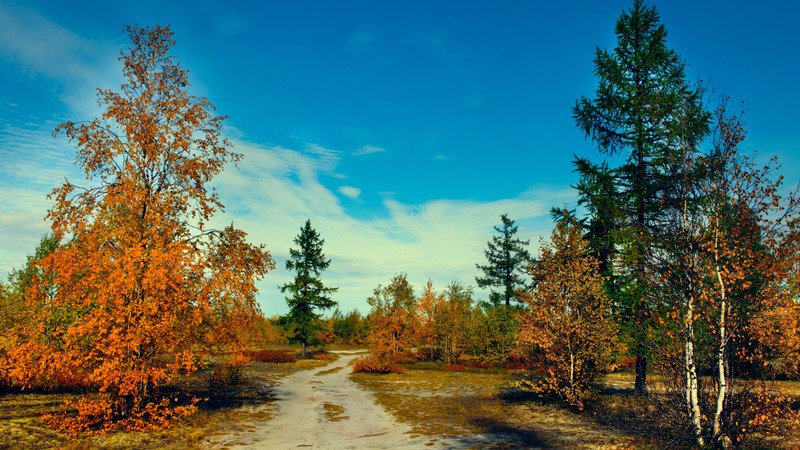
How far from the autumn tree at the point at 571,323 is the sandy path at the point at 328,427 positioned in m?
6.07

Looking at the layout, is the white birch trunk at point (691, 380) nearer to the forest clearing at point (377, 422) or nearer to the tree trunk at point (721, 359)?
the tree trunk at point (721, 359)

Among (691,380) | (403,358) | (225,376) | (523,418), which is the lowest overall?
(403,358)

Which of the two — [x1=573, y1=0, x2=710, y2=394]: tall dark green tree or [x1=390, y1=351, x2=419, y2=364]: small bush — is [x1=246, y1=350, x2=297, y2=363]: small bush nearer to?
[x1=390, y1=351, x2=419, y2=364]: small bush

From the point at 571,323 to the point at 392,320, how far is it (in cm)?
2130

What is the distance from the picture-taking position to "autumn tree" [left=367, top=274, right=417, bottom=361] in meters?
34.1

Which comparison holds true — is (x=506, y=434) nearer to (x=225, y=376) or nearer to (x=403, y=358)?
(x=225, y=376)

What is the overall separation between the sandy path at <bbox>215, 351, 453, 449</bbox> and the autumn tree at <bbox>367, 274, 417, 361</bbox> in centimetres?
1162

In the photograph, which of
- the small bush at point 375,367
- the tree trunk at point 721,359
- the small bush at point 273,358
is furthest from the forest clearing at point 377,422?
the small bush at point 273,358

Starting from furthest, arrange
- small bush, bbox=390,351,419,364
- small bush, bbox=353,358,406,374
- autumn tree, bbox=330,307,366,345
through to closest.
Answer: autumn tree, bbox=330,307,366,345 → small bush, bbox=390,351,419,364 → small bush, bbox=353,358,406,374

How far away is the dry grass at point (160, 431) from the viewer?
11.3 metres

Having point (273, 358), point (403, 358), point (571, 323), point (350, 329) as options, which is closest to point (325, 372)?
point (273, 358)

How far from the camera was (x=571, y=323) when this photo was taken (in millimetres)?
16125

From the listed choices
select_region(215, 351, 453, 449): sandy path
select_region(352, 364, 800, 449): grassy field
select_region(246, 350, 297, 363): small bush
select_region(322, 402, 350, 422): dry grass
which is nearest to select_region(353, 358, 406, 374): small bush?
select_region(352, 364, 800, 449): grassy field

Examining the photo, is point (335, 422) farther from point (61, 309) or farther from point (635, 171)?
point (635, 171)
